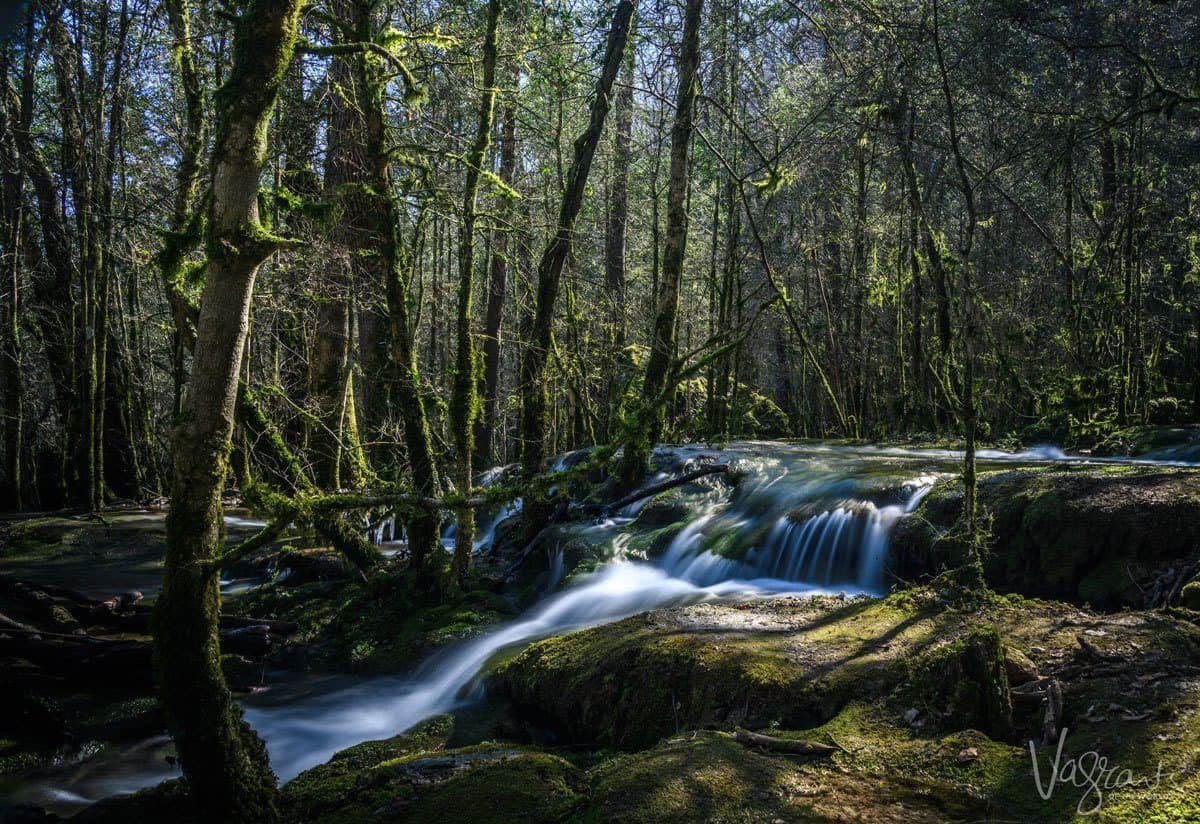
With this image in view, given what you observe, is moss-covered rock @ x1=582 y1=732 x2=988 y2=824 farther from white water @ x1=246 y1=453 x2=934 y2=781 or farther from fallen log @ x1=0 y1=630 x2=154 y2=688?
fallen log @ x1=0 y1=630 x2=154 y2=688

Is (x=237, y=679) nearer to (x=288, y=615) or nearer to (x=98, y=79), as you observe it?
(x=288, y=615)

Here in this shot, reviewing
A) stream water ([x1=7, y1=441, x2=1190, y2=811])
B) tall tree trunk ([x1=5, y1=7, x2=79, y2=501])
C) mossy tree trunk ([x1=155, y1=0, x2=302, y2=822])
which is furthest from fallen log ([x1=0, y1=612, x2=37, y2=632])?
tall tree trunk ([x1=5, y1=7, x2=79, y2=501])

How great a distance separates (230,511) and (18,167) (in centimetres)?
658

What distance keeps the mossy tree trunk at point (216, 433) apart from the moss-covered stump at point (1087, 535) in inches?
171

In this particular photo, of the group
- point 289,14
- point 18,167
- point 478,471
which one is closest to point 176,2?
point 289,14

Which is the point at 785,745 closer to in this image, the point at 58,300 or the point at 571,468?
the point at 571,468

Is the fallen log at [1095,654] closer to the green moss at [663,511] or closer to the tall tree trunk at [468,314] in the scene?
the tall tree trunk at [468,314]

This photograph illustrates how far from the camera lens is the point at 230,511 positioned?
13531 mm

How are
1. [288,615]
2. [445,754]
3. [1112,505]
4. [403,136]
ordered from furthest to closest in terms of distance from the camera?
[403,136] < [288,615] < [1112,505] < [445,754]

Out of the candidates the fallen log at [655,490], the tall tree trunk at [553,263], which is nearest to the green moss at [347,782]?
the tall tree trunk at [553,263]

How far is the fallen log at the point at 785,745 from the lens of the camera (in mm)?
3209

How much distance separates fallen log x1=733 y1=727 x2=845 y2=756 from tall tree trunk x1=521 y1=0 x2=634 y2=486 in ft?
18.8

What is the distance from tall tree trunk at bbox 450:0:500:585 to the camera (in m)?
7.06

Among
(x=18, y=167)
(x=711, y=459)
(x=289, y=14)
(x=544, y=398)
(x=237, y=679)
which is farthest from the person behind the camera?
(x=18, y=167)
